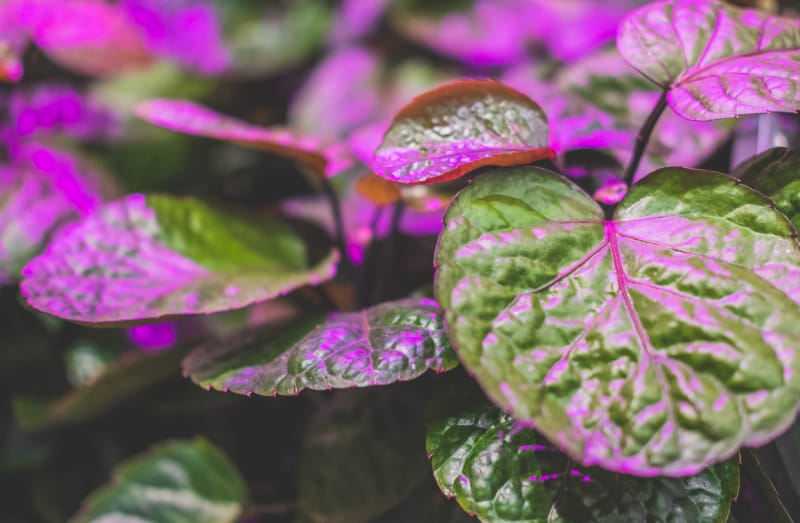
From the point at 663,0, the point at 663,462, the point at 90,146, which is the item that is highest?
the point at 663,0

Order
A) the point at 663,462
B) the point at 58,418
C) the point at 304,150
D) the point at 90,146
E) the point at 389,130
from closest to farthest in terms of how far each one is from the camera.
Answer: the point at 663,462, the point at 389,130, the point at 304,150, the point at 58,418, the point at 90,146

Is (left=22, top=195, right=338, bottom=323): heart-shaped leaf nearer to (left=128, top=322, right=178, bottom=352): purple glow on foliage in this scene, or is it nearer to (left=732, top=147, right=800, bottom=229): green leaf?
(left=128, top=322, right=178, bottom=352): purple glow on foliage

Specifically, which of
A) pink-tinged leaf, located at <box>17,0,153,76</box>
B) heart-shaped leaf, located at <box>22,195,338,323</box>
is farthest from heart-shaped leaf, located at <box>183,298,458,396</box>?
pink-tinged leaf, located at <box>17,0,153,76</box>

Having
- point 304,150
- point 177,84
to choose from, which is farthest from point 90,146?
point 304,150

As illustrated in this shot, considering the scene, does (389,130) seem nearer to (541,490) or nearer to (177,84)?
(541,490)

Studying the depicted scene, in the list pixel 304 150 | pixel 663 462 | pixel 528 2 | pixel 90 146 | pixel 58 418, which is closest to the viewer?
pixel 663 462

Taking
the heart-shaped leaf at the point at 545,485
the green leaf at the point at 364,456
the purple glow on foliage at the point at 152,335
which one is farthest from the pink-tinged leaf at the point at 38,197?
the heart-shaped leaf at the point at 545,485

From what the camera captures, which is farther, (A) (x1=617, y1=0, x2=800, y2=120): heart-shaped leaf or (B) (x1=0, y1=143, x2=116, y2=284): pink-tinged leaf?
(B) (x1=0, y1=143, x2=116, y2=284): pink-tinged leaf
